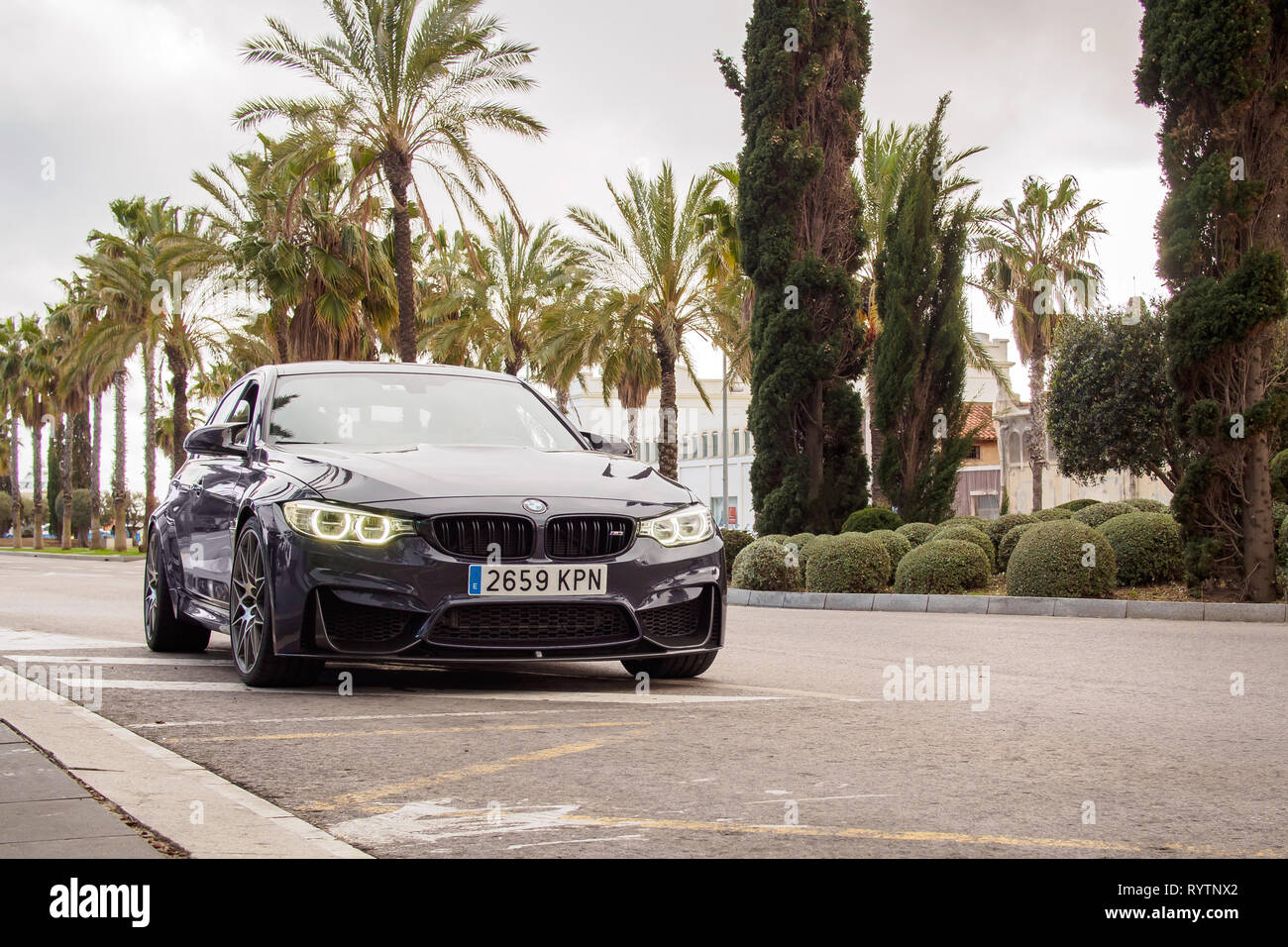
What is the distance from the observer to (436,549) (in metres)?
6.06

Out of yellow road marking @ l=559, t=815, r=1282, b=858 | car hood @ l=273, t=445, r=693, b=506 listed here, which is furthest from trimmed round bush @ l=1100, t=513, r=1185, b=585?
yellow road marking @ l=559, t=815, r=1282, b=858

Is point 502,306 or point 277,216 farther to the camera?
point 502,306

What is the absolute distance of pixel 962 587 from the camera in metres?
18.0

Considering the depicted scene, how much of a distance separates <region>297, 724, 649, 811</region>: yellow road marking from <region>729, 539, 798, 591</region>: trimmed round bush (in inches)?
577

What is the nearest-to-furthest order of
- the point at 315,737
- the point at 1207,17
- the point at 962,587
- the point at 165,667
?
the point at 315,737
the point at 165,667
the point at 1207,17
the point at 962,587

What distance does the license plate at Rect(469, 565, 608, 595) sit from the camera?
6.08m

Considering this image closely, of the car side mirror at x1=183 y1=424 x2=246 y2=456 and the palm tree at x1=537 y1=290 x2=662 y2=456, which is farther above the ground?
the palm tree at x1=537 y1=290 x2=662 y2=456

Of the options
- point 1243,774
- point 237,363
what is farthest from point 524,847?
point 237,363

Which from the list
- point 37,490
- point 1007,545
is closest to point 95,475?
point 37,490

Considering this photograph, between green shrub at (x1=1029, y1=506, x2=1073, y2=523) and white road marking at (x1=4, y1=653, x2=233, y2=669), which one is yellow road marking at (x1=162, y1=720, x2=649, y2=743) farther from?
green shrub at (x1=1029, y1=506, x2=1073, y2=523)

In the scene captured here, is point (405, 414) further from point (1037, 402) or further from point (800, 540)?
point (1037, 402)

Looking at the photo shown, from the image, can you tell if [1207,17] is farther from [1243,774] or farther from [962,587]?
[1243,774]

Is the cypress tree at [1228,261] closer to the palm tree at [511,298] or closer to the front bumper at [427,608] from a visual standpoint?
the front bumper at [427,608]
